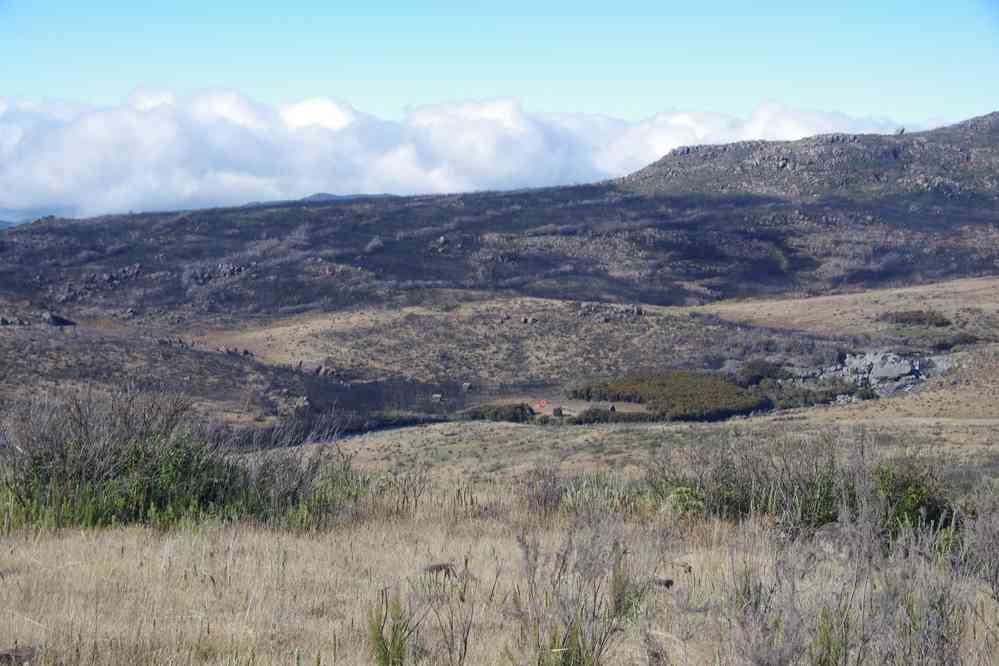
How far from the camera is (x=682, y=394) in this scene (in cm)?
2741

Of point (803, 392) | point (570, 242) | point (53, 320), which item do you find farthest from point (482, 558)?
point (570, 242)

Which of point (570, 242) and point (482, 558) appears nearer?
point (482, 558)

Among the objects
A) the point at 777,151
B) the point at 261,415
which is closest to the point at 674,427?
the point at 261,415

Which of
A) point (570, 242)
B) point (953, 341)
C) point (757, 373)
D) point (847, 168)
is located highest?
point (847, 168)

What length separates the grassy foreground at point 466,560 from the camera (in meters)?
3.98

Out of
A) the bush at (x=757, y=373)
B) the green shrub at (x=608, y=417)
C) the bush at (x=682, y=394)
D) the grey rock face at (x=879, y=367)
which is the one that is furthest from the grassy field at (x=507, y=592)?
the grey rock face at (x=879, y=367)

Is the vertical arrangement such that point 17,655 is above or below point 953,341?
above

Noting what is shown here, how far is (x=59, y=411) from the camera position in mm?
7629

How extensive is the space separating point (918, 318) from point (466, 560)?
3557cm

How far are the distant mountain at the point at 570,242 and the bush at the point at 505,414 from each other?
14.9 metres

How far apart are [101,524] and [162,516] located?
40 centimetres

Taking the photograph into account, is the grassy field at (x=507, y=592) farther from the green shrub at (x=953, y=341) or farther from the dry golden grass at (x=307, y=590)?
the green shrub at (x=953, y=341)

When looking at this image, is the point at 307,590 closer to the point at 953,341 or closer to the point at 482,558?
the point at 482,558

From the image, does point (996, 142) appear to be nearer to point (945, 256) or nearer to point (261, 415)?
point (945, 256)
